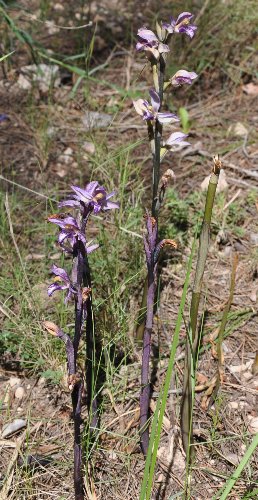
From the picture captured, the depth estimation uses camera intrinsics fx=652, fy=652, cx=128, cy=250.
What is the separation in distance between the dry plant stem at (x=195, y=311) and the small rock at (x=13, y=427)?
0.58m

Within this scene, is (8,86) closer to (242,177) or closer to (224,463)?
(242,177)

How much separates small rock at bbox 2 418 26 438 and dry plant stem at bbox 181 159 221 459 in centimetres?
58

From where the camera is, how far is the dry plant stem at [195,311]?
5.99 feet

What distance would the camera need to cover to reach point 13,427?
92.1 inches

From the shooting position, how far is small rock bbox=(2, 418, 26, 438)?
2324mm

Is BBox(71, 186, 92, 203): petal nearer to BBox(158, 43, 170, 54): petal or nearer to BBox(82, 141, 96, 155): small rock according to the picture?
BBox(158, 43, 170, 54): petal

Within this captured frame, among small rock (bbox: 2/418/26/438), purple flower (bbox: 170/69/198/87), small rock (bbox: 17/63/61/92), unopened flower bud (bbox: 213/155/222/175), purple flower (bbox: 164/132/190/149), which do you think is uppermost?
purple flower (bbox: 170/69/198/87)

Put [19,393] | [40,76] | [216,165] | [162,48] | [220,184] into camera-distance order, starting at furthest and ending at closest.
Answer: [40,76] < [220,184] < [19,393] < [162,48] < [216,165]

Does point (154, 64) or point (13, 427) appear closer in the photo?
point (154, 64)

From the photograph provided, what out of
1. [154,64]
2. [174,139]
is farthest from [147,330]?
[154,64]

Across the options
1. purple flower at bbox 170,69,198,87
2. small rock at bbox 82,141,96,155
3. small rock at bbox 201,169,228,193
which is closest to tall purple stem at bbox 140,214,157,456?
purple flower at bbox 170,69,198,87

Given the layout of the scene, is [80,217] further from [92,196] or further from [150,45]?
[150,45]

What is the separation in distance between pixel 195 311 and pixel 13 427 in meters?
0.82

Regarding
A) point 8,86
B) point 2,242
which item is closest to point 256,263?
point 2,242
